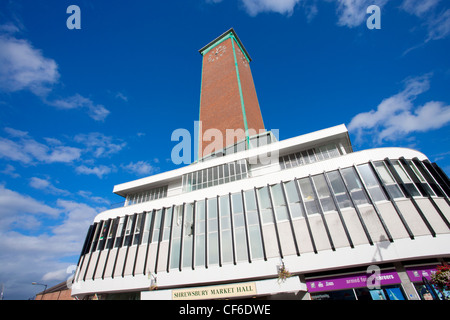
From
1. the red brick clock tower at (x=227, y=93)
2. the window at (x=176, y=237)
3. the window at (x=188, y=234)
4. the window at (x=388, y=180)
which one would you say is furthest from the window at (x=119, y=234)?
the window at (x=388, y=180)

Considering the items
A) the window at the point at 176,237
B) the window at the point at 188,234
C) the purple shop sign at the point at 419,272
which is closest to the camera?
the purple shop sign at the point at 419,272

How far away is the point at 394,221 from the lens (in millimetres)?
13023

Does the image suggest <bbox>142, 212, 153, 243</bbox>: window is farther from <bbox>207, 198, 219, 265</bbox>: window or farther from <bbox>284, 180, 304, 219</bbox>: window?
<bbox>284, 180, 304, 219</bbox>: window

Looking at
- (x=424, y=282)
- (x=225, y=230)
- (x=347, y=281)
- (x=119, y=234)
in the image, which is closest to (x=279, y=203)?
(x=225, y=230)

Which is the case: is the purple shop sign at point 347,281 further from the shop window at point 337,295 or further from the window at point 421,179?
the window at point 421,179

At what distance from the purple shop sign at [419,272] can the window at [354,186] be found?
4.09 meters

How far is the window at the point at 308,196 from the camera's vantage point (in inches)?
594

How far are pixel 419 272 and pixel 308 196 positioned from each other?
→ 6813 millimetres

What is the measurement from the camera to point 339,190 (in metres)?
15.0

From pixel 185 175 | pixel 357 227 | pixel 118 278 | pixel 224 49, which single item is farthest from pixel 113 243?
pixel 224 49

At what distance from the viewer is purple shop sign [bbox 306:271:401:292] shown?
12.4m

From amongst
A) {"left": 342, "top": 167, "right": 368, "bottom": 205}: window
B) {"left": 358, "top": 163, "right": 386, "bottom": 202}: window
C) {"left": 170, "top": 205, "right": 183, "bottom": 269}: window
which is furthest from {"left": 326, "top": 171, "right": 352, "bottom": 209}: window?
{"left": 170, "top": 205, "right": 183, "bottom": 269}: window

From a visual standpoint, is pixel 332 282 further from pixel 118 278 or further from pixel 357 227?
pixel 118 278

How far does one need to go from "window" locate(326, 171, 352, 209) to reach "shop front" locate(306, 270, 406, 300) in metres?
4.05
